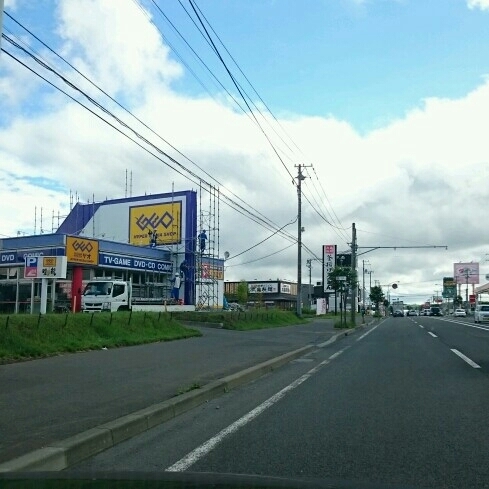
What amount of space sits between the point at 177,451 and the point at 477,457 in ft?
10.5

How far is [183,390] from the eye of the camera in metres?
9.80

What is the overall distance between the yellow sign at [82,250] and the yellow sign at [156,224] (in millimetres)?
11881

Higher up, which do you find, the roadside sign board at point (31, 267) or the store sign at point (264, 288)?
the store sign at point (264, 288)

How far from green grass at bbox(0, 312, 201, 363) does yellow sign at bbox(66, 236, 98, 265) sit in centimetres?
1772

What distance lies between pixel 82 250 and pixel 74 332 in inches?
927

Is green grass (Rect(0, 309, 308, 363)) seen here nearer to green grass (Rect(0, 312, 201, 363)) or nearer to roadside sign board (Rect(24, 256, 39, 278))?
green grass (Rect(0, 312, 201, 363))

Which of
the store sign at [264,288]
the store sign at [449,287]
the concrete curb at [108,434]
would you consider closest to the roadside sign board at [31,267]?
the concrete curb at [108,434]

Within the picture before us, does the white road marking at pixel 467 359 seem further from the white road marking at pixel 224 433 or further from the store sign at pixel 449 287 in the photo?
the store sign at pixel 449 287

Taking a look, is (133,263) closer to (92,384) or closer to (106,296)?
(106,296)

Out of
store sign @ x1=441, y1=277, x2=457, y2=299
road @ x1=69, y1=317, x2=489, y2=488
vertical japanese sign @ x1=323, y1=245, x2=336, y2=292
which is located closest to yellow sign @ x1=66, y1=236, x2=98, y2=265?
vertical japanese sign @ x1=323, y1=245, x2=336, y2=292

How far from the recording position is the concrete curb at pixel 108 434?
5527mm

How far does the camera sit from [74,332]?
1669cm

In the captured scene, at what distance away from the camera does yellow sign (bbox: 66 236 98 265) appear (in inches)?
1503

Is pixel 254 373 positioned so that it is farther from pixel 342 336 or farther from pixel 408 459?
pixel 342 336
